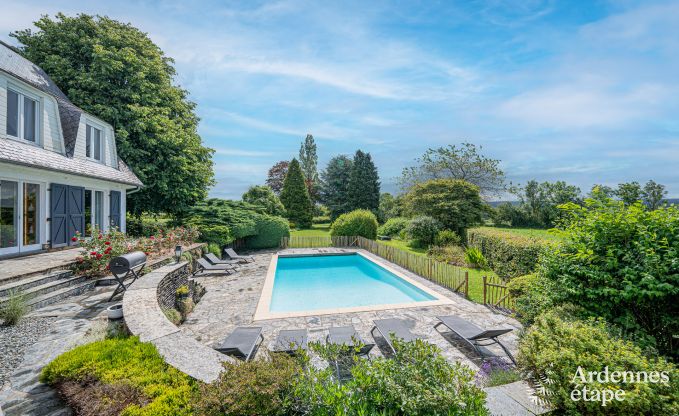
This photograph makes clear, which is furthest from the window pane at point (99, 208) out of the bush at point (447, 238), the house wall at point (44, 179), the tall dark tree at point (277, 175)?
the tall dark tree at point (277, 175)

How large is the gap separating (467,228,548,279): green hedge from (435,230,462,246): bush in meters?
4.03

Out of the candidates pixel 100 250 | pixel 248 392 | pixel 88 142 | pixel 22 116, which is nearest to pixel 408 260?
pixel 100 250

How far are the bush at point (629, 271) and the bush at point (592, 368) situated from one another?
94 centimetres

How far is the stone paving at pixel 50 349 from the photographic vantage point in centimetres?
313

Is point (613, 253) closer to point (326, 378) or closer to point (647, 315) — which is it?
point (647, 315)

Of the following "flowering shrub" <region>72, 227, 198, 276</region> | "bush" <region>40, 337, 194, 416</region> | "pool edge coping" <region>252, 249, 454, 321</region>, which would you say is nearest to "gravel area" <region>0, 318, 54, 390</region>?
"bush" <region>40, 337, 194, 416</region>

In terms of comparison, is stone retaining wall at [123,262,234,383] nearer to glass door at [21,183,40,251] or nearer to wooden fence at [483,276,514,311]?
glass door at [21,183,40,251]

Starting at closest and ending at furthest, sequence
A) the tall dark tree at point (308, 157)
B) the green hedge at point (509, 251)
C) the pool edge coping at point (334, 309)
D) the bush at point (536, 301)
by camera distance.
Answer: the bush at point (536, 301) < the pool edge coping at point (334, 309) < the green hedge at point (509, 251) < the tall dark tree at point (308, 157)

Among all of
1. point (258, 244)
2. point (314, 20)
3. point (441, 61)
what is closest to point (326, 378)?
point (314, 20)

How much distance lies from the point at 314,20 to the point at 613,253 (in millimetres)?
8793

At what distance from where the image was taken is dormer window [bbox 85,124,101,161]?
12.3 meters

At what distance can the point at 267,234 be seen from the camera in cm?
2006

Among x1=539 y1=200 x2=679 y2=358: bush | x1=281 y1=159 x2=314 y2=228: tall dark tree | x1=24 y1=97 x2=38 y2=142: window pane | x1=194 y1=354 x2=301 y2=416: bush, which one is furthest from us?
x1=281 y1=159 x2=314 y2=228: tall dark tree

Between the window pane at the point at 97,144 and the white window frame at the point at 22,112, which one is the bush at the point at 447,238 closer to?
→ the window pane at the point at 97,144
